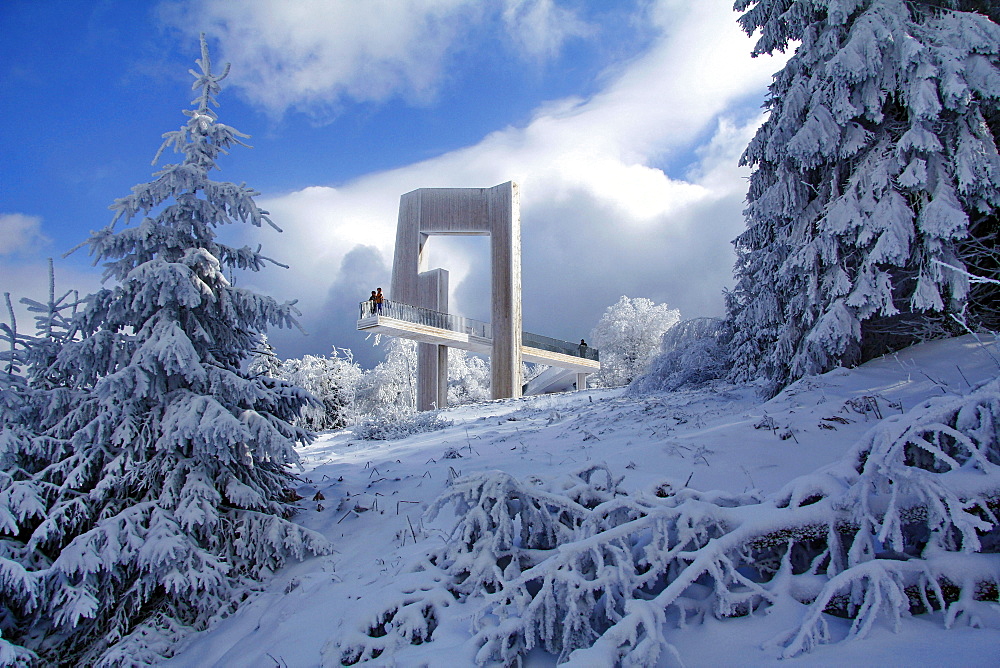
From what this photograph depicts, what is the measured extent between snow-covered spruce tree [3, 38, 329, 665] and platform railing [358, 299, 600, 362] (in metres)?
11.1

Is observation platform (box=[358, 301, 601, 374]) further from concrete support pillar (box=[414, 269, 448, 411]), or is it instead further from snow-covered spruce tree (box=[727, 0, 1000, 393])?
snow-covered spruce tree (box=[727, 0, 1000, 393])

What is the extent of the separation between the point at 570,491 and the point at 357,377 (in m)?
30.5

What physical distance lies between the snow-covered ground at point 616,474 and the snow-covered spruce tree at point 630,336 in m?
26.0

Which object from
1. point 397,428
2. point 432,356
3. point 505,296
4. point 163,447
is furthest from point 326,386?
point 163,447

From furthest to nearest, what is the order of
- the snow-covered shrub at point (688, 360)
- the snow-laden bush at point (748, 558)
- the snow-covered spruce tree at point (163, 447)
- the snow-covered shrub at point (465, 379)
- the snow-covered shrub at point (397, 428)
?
the snow-covered shrub at point (465, 379), the snow-covered shrub at point (688, 360), the snow-covered shrub at point (397, 428), the snow-covered spruce tree at point (163, 447), the snow-laden bush at point (748, 558)

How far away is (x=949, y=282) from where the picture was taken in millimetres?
6500

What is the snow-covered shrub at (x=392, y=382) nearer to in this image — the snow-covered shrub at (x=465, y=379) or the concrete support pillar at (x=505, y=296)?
the snow-covered shrub at (x=465, y=379)

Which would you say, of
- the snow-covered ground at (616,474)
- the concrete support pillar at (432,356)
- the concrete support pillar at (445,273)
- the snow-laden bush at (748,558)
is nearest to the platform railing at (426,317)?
the concrete support pillar at (445,273)

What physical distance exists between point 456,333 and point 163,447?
49.0 ft

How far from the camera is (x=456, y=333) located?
19.4 meters

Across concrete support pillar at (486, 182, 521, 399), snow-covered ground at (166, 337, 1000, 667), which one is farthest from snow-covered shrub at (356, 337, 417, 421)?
→ snow-covered ground at (166, 337, 1000, 667)

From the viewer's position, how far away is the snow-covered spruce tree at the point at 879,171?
6.46m

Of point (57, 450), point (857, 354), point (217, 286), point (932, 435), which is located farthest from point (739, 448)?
point (57, 450)

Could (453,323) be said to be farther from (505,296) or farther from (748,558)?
(748,558)
